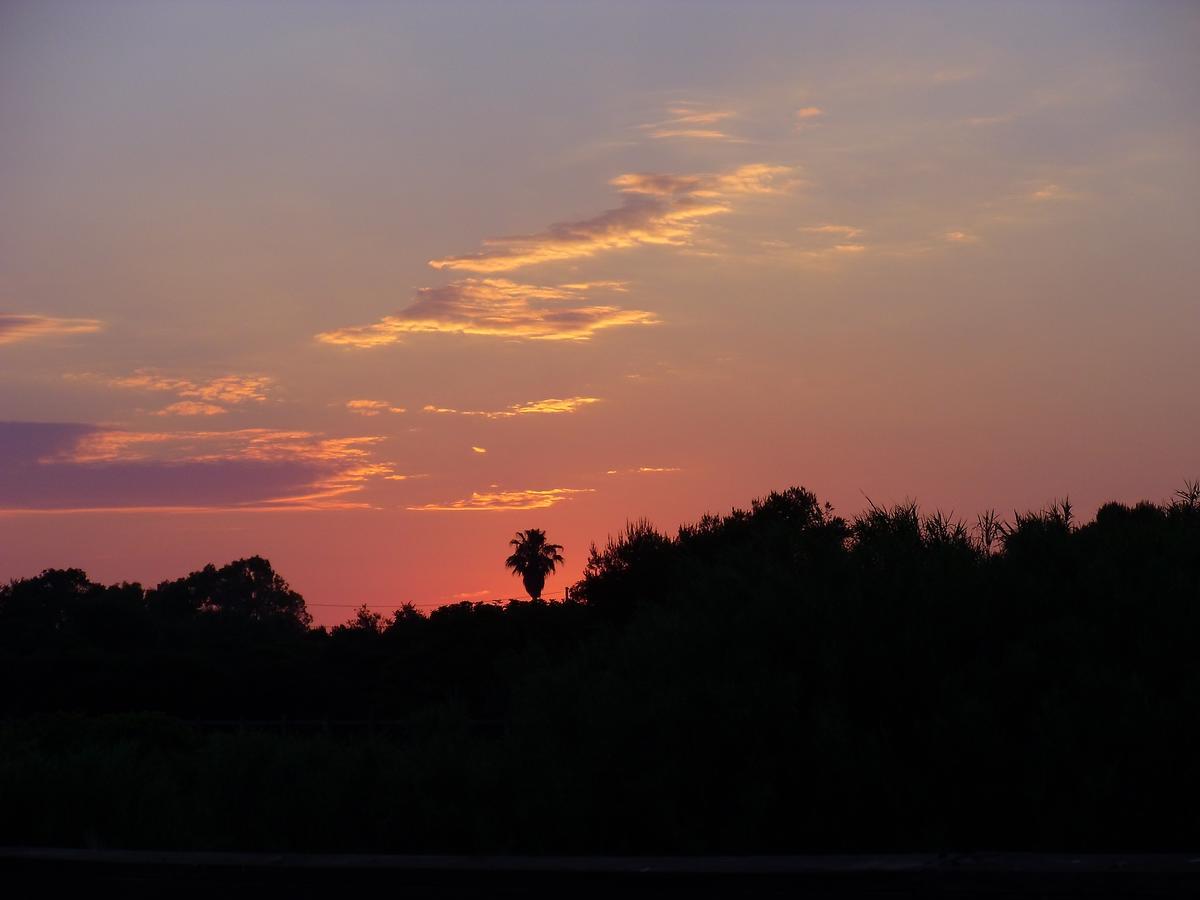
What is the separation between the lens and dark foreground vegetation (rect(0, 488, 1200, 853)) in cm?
1088

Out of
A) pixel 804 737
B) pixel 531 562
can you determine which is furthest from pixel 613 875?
pixel 531 562

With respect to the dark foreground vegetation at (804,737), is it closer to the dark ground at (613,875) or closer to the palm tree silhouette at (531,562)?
the dark ground at (613,875)

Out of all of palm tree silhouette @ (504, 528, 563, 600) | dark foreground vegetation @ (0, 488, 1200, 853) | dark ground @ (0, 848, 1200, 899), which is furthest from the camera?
palm tree silhouette @ (504, 528, 563, 600)

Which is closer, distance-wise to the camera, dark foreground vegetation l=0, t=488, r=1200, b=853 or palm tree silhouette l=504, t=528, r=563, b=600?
dark foreground vegetation l=0, t=488, r=1200, b=853

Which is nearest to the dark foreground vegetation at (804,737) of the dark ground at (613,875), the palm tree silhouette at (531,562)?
the dark ground at (613,875)

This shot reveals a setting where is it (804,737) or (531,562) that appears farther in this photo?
(531,562)

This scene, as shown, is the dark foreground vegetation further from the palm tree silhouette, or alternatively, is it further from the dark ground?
the palm tree silhouette

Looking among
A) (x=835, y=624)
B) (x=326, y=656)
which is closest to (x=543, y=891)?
(x=835, y=624)

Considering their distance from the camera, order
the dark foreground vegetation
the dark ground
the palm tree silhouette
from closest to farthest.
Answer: the dark ground, the dark foreground vegetation, the palm tree silhouette

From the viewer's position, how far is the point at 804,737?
1141cm

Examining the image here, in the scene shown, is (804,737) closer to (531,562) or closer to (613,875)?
(613,875)

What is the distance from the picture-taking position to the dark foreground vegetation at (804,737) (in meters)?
10.9

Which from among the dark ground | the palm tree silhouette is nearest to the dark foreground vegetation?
the dark ground

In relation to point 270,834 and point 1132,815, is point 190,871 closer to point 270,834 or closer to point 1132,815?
point 270,834
